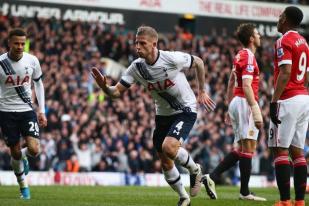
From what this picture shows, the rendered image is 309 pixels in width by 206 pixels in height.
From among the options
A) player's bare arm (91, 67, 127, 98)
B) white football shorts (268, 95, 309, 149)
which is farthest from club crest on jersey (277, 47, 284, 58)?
player's bare arm (91, 67, 127, 98)

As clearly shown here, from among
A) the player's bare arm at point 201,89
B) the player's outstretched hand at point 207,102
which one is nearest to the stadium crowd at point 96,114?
the player's bare arm at point 201,89

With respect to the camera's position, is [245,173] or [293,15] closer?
[293,15]

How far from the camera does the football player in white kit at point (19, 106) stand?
12.9 metres

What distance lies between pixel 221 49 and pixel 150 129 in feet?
30.2

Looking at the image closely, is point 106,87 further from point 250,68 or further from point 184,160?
point 250,68

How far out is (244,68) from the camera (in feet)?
40.0

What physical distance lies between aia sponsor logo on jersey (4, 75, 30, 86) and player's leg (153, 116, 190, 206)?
2.88m

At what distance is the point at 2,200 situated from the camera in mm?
11883

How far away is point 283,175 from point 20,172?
4927 mm

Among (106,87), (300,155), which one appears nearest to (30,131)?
(106,87)

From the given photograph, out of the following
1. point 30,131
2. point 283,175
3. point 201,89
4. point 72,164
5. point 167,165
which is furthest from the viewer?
point 72,164

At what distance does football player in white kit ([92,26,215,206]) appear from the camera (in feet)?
34.9

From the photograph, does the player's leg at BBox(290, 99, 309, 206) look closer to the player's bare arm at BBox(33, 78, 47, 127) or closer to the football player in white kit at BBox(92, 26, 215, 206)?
the football player in white kit at BBox(92, 26, 215, 206)

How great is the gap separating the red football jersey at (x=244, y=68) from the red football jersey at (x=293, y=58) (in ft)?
5.39
